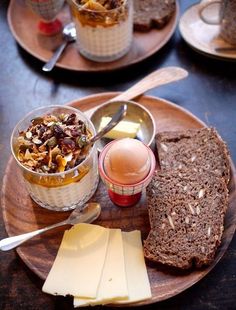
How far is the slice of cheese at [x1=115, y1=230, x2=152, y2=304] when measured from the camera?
987 millimetres

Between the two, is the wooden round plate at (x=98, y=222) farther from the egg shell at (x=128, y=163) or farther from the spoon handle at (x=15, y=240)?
the egg shell at (x=128, y=163)

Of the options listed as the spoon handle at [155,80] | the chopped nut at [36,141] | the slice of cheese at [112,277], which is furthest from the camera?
the spoon handle at [155,80]

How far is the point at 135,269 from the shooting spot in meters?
1.03

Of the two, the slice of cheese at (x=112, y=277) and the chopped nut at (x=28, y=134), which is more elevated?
the chopped nut at (x=28, y=134)

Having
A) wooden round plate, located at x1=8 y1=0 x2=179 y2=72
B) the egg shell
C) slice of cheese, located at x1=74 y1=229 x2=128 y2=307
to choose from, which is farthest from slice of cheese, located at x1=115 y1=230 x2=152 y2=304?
wooden round plate, located at x1=8 y1=0 x2=179 y2=72

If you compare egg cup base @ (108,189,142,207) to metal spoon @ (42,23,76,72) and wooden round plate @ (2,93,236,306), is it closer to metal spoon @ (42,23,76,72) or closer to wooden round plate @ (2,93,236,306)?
wooden round plate @ (2,93,236,306)

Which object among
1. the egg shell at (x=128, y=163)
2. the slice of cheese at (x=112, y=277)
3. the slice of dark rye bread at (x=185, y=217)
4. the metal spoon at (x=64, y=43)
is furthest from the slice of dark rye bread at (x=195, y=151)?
the metal spoon at (x=64, y=43)

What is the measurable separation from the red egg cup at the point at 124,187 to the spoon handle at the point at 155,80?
306mm

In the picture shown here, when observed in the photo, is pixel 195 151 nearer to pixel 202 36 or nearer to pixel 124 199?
pixel 124 199

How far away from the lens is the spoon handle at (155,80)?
135 centimetres

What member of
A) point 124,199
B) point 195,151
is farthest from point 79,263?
point 195,151

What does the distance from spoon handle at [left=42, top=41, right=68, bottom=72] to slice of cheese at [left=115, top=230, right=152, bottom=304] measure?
63cm

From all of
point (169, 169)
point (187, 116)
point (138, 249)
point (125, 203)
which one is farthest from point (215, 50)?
point (138, 249)

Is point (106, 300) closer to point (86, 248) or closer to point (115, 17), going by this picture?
point (86, 248)
